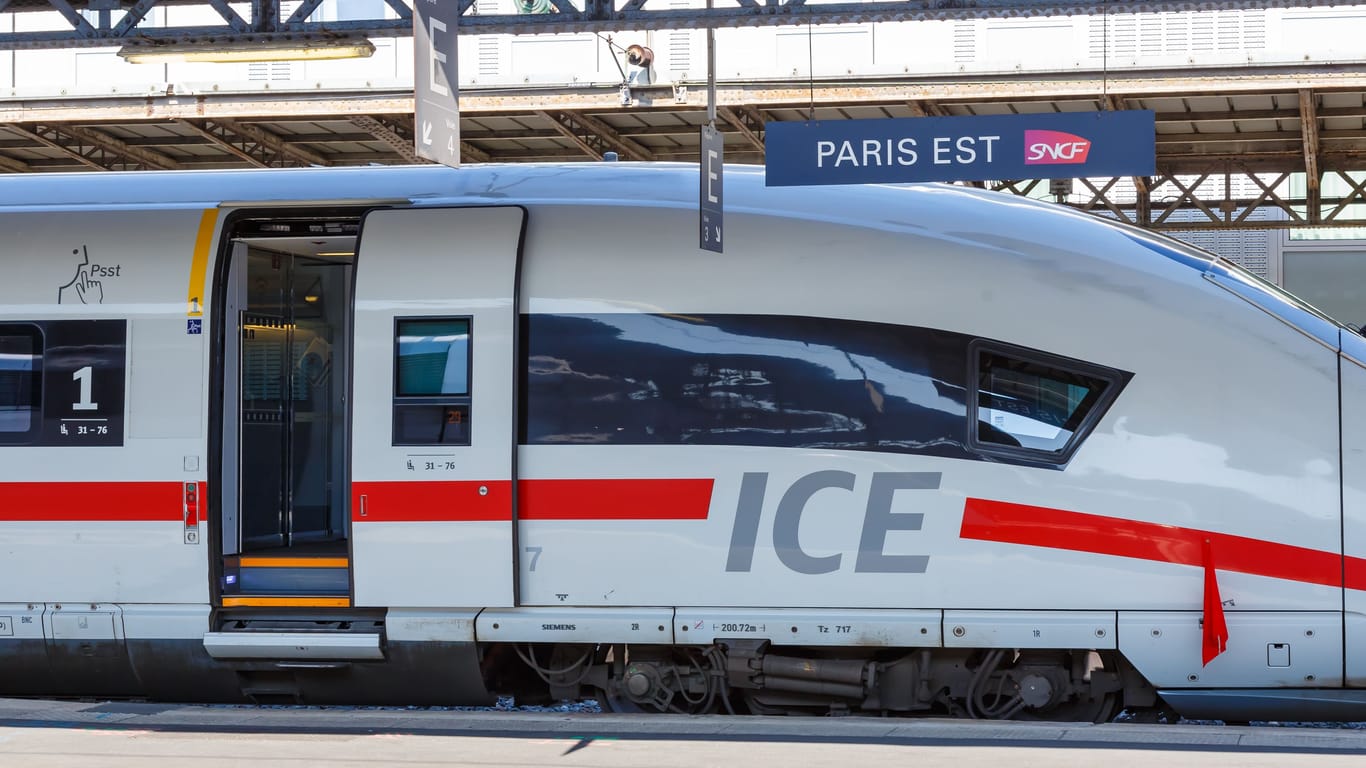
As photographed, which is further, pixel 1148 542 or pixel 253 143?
pixel 253 143

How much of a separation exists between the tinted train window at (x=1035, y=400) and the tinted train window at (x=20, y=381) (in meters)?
4.92

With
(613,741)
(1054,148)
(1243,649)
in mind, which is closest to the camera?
(613,741)

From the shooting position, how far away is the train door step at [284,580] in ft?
26.4

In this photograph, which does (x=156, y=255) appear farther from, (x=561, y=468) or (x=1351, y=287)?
(x=1351, y=287)

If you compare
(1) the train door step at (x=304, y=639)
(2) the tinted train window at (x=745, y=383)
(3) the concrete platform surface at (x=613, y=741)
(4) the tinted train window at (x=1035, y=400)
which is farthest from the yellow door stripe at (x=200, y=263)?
(4) the tinted train window at (x=1035, y=400)

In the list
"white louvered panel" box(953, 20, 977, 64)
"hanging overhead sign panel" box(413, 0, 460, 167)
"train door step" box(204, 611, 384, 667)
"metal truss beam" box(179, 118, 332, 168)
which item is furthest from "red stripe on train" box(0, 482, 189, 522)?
"white louvered panel" box(953, 20, 977, 64)

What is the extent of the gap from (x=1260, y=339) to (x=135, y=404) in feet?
18.6

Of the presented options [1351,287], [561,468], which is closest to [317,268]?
[561,468]

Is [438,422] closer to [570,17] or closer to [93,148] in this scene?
[570,17]

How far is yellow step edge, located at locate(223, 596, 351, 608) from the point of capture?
797cm

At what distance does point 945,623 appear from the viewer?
734 cm

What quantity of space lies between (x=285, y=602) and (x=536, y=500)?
59.4 inches

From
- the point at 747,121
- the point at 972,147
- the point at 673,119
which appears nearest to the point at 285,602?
the point at 972,147

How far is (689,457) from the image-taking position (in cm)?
757
